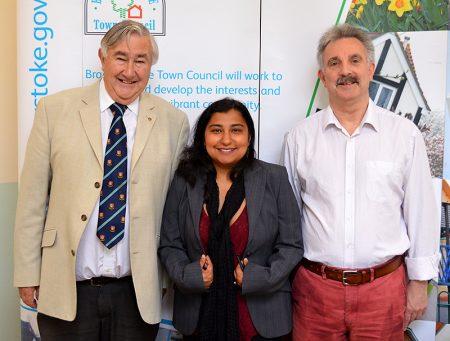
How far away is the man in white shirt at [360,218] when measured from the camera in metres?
1.88

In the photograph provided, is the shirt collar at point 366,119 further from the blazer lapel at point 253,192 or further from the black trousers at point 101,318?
the black trousers at point 101,318

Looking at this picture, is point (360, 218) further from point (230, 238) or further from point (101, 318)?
point (101, 318)

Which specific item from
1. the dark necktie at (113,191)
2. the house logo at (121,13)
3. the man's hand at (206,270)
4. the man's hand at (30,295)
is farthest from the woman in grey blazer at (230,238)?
the house logo at (121,13)

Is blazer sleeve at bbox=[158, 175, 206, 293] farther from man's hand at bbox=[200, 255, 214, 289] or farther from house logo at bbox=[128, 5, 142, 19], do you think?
house logo at bbox=[128, 5, 142, 19]

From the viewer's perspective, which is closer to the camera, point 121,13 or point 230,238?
point 230,238

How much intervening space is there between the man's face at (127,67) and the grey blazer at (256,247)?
440mm

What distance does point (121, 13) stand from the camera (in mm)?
2389

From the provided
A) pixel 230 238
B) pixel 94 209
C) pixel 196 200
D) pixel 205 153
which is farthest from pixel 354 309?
pixel 94 209

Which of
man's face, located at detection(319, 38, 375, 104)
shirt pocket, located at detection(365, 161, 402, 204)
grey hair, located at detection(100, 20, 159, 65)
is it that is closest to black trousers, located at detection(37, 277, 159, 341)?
grey hair, located at detection(100, 20, 159, 65)

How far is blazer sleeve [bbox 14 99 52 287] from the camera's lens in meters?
1.83

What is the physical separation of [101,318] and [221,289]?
0.53m

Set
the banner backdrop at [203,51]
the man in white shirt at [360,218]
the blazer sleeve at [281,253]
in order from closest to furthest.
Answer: the blazer sleeve at [281,253], the man in white shirt at [360,218], the banner backdrop at [203,51]

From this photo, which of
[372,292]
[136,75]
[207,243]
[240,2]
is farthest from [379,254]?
[240,2]

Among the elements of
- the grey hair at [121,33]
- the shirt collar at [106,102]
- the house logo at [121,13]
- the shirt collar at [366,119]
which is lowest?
the shirt collar at [366,119]
